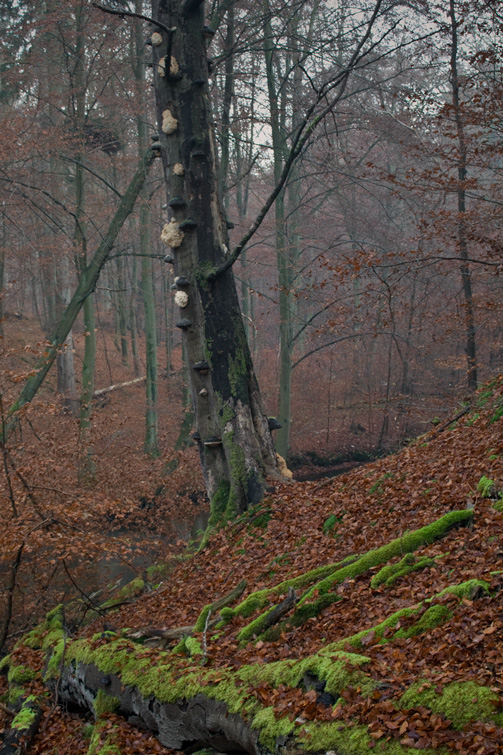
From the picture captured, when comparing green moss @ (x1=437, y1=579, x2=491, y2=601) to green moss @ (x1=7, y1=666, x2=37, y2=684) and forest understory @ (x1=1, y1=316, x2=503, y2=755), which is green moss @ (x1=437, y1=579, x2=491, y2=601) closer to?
forest understory @ (x1=1, y1=316, x2=503, y2=755)

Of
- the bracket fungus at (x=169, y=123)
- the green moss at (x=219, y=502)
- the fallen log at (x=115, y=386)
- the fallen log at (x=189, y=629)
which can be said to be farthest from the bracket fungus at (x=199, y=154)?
the fallen log at (x=115, y=386)

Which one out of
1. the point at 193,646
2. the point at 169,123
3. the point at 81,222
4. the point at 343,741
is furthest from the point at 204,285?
the point at 81,222

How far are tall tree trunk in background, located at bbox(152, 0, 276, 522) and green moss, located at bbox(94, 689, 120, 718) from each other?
3.23m

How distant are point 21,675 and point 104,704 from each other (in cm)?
208

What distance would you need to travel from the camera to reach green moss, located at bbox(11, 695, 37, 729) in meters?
5.70

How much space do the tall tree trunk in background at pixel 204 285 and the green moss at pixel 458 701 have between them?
5.20 m

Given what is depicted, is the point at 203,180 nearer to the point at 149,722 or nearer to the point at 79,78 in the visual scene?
the point at 149,722

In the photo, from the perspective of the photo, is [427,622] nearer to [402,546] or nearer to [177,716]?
[402,546]

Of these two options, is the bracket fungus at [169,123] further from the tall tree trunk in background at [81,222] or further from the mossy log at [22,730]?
the mossy log at [22,730]

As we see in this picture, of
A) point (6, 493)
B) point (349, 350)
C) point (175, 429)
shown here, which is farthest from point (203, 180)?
point (349, 350)

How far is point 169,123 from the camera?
848cm

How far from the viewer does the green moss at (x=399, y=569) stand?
4746 mm

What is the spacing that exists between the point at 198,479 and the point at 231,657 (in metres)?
10.7

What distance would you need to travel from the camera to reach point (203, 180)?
8484 mm
